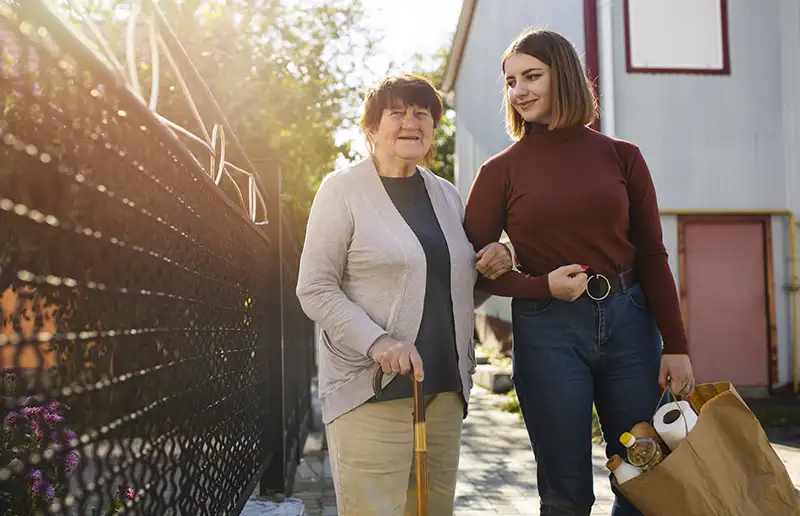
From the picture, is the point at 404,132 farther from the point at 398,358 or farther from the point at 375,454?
the point at 375,454

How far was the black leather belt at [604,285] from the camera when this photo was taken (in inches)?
101

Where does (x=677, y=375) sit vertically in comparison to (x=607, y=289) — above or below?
below

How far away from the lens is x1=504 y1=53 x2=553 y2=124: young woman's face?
2.66m

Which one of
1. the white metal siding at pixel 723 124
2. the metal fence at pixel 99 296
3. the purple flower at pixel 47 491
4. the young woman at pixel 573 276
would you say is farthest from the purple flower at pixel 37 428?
the white metal siding at pixel 723 124

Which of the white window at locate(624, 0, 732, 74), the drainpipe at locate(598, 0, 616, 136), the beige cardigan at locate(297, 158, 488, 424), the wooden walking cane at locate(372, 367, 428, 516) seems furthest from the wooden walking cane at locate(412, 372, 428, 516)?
the white window at locate(624, 0, 732, 74)

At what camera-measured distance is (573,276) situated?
8.22 ft

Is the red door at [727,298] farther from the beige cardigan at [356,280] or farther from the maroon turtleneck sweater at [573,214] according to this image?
the beige cardigan at [356,280]

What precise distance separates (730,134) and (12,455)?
30.7ft

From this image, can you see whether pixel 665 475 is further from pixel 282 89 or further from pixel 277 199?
pixel 282 89

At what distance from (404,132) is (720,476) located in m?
1.26

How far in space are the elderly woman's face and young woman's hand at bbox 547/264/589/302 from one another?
0.53 m

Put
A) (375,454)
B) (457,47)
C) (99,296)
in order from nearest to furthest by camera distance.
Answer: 1. (99,296)
2. (375,454)
3. (457,47)

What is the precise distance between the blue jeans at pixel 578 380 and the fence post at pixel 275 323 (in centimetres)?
193

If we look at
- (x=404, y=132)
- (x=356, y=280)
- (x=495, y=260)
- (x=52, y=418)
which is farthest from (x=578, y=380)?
(x=52, y=418)
